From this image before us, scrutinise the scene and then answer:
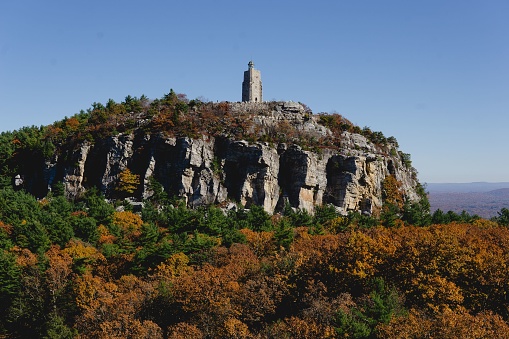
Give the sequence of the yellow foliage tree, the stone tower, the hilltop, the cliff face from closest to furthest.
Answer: the cliff face, the hilltop, the yellow foliage tree, the stone tower

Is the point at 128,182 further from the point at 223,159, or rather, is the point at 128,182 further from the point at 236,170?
the point at 236,170

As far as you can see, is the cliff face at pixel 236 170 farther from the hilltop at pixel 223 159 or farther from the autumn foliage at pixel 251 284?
the autumn foliage at pixel 251 284

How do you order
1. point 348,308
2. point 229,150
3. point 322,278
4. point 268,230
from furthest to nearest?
point 229,150
point 268,230
point 322,278
point 348,308

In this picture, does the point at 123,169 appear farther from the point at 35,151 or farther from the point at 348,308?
the point at 348,308

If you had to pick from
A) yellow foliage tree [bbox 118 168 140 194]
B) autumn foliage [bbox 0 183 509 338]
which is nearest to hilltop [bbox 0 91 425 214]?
yellow foliage tree [bbox 118 168 140 194]

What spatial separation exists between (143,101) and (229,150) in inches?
915

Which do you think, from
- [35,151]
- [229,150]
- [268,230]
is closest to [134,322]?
[268,230]

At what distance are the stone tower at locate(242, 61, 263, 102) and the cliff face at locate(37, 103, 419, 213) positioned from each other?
536 inches

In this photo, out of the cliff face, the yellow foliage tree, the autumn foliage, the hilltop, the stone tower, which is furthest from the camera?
the stone tower

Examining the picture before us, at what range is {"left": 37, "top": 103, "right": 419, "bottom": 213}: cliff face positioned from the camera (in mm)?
66125

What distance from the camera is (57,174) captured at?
72.2 metres

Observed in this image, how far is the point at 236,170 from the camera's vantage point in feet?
223

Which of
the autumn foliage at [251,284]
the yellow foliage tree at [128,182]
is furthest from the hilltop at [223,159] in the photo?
the autumn foliage at [251,284]

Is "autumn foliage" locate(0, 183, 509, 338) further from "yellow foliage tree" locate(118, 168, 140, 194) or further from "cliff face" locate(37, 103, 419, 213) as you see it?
"yellow foliage tree" locate(118, 168, 140, 194)
